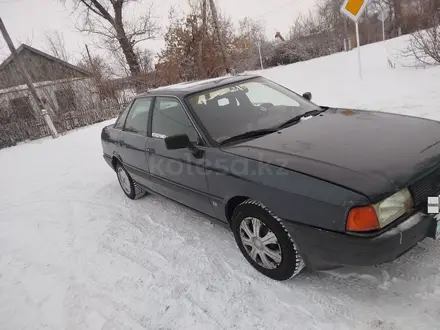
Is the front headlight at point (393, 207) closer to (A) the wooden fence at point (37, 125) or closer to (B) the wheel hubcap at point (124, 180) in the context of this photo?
(B) the wheel hubcap at point (124, 180)

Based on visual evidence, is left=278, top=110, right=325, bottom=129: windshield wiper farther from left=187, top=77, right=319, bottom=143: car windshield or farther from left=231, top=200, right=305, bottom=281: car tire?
left=231, top=200, right=305, bottom=281: car tire

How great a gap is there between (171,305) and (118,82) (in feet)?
46.5

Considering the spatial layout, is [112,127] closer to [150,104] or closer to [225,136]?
[150,104]

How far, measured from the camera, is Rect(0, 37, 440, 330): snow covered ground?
2115mm

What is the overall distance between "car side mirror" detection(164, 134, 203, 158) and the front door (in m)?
0.07

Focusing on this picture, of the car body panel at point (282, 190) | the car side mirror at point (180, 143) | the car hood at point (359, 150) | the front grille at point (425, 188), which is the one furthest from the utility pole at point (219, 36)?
the front grille at point (425, 188)

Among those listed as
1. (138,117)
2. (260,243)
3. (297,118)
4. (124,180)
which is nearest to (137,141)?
(138,117)

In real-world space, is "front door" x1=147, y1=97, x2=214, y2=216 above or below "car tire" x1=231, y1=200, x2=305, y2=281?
above

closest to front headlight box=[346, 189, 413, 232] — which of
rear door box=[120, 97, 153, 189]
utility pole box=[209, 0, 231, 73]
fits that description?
rear door box=[120, 97, 153, 189]

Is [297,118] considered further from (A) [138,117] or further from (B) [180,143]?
(A) [138,117]

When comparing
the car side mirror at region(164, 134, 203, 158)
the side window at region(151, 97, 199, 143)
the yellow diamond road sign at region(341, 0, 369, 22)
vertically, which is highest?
the yellow diamond road sign at region(341, 0, 369, 22)

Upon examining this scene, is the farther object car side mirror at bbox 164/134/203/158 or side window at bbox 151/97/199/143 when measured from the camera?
side window at bbox 151/97/199/143

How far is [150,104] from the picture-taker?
3.64 m

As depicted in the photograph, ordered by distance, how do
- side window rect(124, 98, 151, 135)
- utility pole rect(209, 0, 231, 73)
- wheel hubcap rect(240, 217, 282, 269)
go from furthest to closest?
utility pole rect(209, 0, 231, 73) < side window rect(124, 98, 151, 135) < wheel hubcap rect(240, 217, 282, 269)
